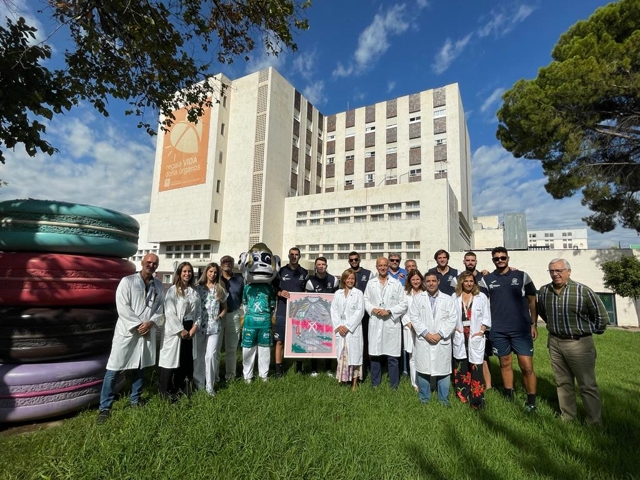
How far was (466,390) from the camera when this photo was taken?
4.57m

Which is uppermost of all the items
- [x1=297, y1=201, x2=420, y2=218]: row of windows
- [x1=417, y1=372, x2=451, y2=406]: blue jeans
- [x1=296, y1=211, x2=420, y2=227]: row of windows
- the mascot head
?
[x1=297, y1=201, x2=420, y2=218]: row of windows

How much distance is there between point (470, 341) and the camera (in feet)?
15.2

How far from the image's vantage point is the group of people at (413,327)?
4070 millimetres

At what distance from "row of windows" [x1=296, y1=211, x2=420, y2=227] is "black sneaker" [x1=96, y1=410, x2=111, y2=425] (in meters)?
26.1

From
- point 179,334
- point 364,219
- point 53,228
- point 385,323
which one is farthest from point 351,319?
point 364,219

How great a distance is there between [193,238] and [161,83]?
93.4 ft

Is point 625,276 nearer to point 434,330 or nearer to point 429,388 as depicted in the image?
point 434,330

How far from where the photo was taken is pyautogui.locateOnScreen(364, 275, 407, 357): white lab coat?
517cm

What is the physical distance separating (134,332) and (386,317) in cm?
354

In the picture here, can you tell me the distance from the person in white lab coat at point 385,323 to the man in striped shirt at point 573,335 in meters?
1.95

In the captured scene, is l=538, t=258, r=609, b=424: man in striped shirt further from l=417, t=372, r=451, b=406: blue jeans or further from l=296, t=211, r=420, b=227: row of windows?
l=296, t=211, r=420, b=227: row of windows

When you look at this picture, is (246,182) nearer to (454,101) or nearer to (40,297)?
(454,101)

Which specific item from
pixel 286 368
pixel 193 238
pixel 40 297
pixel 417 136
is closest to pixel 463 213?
pixel 417 136

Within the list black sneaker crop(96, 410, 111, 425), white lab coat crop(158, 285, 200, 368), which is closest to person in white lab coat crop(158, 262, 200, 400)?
white lab coat crop(158, 285, 200, 368)
